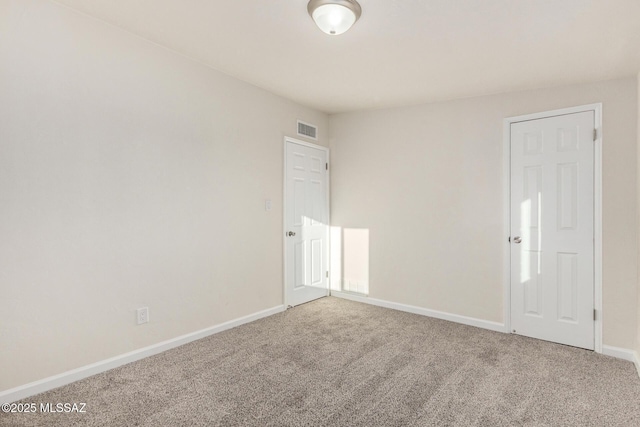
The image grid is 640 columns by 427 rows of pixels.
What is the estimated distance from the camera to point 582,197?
3.09 metres

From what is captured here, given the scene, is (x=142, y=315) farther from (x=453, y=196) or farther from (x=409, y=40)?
(x=453, y=196)

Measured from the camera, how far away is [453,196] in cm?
384

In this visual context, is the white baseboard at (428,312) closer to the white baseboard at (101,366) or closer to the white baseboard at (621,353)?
the white baseboard at (621,353)

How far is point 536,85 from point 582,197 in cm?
113

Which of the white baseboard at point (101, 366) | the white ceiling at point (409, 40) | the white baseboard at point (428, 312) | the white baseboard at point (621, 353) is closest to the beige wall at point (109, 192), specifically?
the white baseboard at point (101, 366)

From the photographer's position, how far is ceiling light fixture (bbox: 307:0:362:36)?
6.63ft

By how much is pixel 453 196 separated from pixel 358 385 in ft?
7.73

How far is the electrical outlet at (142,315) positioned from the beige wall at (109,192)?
0.16ft

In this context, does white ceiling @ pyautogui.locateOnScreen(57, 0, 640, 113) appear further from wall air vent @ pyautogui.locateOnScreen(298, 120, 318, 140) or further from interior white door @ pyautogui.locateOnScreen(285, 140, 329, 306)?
interior white door @ pyautogui.locateOnScreen(285, 140, 329, 306)

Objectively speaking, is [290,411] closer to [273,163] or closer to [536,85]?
[273,163]

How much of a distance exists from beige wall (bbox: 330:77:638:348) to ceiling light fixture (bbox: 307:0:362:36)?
2126 mm

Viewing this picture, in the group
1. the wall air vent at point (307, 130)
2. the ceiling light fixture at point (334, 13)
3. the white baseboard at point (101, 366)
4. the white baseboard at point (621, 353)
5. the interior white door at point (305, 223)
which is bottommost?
the white baseboard at point (621, 353)

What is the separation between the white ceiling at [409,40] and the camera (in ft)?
7.05

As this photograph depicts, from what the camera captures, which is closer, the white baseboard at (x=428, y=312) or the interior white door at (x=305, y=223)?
the white baseboard at (x=428, y=312)
